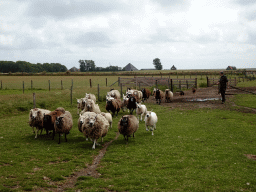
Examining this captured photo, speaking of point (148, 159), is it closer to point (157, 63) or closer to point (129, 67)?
point (129, 67)

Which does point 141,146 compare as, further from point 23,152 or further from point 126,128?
point 23,152

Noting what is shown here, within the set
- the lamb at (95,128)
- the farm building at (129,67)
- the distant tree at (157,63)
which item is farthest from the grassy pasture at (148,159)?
the distant tree at (157,63)

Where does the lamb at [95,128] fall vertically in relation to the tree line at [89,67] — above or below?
below

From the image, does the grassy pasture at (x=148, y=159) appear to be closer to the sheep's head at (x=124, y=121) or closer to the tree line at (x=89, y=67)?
the sheep's head at (x=124, y=121)

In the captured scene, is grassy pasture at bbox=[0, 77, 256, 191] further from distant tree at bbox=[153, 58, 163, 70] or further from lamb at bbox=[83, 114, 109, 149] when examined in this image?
distant tree at bbox=[153, 58, 163, 70]

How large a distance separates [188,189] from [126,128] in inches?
195

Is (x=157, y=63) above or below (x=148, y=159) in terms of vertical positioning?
above

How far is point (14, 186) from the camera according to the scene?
6.16 m

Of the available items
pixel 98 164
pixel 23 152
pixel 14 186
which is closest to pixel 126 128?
pixel 98 164

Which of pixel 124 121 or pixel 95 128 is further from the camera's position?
pixel 124 121

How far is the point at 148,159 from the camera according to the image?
A: 27.1 ft

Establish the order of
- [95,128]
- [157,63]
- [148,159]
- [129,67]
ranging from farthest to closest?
[157,63] → [129,67] → [95,128] → [148,159]

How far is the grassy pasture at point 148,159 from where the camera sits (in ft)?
20.7

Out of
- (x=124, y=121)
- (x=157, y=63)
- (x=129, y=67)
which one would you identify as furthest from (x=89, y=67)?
(x=124, y=121)
